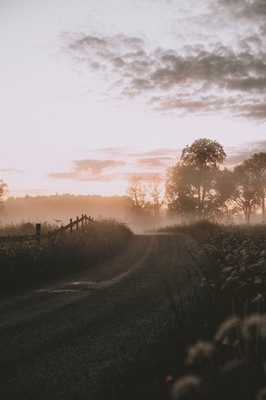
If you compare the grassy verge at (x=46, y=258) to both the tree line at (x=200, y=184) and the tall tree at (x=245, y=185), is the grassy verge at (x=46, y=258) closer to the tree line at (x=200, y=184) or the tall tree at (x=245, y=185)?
the tree line at (x=200, y=184)

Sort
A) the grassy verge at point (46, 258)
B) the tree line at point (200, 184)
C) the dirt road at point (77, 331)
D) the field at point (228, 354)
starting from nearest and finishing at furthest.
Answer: the field at point (228, 354) < the dirt road at point (77, 331) < the grassy verge at point (46, 258) < the tree line at point (200, 184)

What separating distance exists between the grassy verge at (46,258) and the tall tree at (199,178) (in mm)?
40682

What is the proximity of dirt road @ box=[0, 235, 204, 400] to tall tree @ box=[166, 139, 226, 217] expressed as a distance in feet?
157

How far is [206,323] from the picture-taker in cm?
615

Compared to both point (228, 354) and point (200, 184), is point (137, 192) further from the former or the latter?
point (228, 354)

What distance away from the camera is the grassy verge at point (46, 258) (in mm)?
12633

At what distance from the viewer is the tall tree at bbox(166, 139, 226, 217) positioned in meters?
60.1

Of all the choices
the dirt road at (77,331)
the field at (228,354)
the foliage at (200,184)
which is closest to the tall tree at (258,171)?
the foliage at (200,184)

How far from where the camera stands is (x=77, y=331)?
24.0ft

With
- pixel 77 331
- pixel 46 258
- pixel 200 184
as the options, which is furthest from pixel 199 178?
pixel 77 331

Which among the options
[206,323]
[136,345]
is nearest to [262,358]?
[206,323]

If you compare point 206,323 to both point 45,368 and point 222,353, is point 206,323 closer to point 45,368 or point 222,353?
point 222,353

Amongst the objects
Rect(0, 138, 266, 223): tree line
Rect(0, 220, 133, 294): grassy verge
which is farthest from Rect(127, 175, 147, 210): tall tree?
Rect(0, 220, 133, 294): grassy verge

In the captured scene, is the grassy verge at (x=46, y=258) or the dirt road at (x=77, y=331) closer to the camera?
the dirt road at (x=77, y=331)
